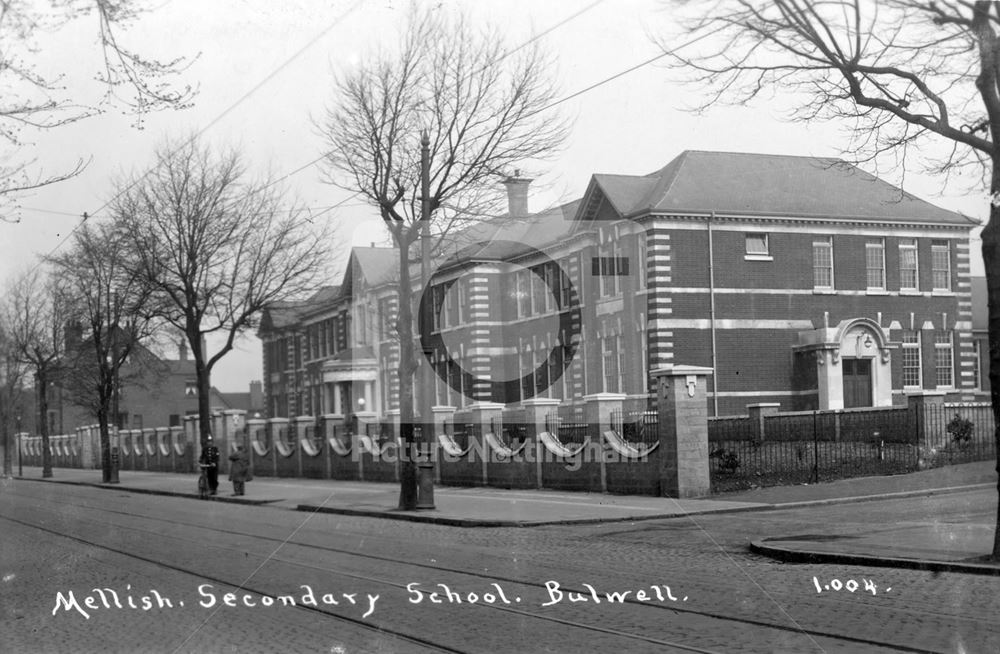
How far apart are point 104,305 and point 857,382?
31.3 meters

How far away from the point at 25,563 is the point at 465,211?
14.1 m

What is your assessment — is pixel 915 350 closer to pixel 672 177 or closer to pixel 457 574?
pixel 672 177

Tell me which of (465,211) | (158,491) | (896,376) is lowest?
(158,491)

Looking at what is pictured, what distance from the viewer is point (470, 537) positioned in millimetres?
19203

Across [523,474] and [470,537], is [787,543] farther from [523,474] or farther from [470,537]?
[523,474]

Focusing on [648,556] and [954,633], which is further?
[648,556]

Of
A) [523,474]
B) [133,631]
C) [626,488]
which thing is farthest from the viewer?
[523,474]

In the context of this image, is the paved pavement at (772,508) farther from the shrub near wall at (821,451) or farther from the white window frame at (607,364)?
the white window frame at (607,364)

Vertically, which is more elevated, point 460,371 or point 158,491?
point 460,371

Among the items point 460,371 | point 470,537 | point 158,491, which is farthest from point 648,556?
point 460,371

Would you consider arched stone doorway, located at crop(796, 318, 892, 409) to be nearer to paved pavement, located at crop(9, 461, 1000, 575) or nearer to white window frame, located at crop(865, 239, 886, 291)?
white window frame, located at crop(865, 239, 886, 291)

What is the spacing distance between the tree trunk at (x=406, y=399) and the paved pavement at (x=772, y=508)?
56 centimetres

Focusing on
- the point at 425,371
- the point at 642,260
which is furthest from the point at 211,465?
the point at 642,260

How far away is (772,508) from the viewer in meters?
22.2
